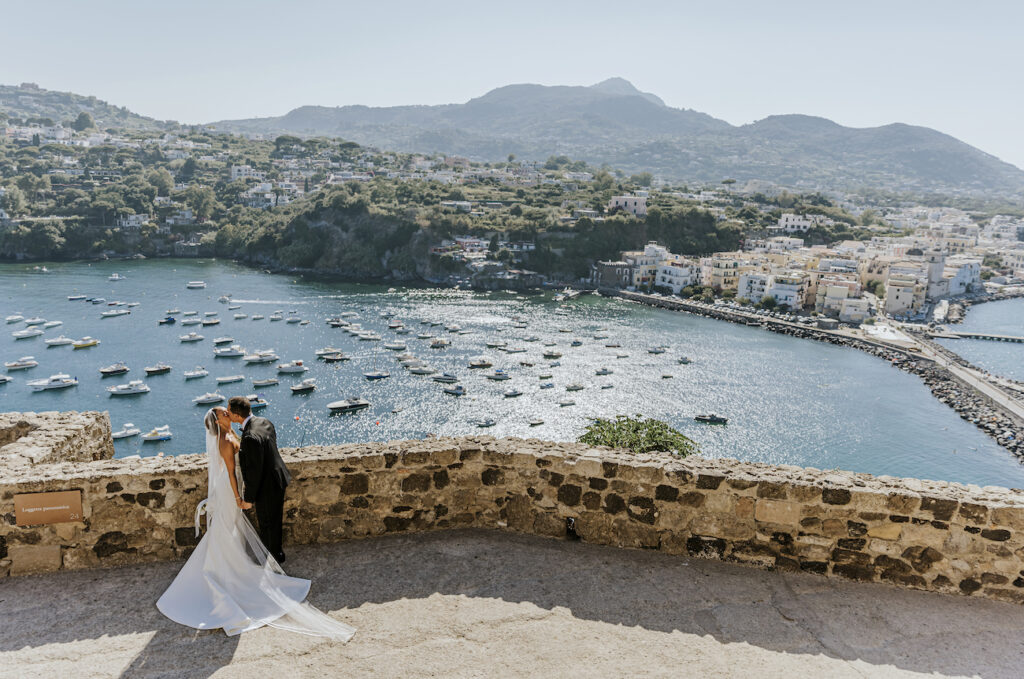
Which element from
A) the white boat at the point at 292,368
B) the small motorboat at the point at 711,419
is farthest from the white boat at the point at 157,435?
the small motorboat at the point at 711,419

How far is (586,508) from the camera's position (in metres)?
4.74

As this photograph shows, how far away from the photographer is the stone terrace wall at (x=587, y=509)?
4254 millimetres

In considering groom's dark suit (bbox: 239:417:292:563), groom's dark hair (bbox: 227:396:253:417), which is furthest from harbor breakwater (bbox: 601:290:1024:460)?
groom's dark hair (bbox: 227:396:253:417)

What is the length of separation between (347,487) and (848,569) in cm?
332

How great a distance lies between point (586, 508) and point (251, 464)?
221cm

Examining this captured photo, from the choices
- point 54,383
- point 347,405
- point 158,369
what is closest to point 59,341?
point 54,383

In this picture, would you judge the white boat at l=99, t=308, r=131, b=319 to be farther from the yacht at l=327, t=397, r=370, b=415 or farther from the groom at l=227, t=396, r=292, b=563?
the groom at l=227, t=396, r=292, b=563

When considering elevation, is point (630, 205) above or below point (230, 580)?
above

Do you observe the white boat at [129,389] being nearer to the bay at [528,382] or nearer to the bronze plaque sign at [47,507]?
the bay at [528,382]

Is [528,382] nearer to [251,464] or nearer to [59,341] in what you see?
[59,341]

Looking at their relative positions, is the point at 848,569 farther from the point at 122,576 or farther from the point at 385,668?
the point at 122,576

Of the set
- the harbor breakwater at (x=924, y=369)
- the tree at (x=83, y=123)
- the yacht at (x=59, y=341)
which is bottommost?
the yacht at (x=59, y=341)

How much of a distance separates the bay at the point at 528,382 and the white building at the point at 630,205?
131ft

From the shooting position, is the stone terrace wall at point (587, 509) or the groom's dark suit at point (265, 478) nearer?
the groom's dark suit at point (265, 478)
